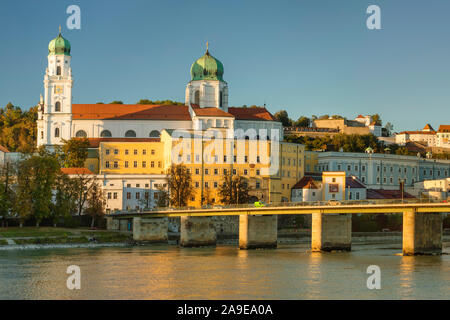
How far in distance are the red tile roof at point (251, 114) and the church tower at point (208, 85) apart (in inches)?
101

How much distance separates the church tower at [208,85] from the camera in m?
154

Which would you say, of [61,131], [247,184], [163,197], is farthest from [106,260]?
[61,131]

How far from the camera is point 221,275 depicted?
63.9m

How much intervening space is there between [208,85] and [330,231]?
7221 centimetres

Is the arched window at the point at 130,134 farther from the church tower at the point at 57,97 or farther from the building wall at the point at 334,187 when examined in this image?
the building wall at the point at 334,187

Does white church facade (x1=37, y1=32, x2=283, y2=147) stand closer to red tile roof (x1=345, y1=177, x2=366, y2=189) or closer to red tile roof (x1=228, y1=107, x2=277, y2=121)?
red tile roof (x1=228, y1=107, x2=277, y2=121)

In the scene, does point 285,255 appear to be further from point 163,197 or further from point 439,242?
point 163,197

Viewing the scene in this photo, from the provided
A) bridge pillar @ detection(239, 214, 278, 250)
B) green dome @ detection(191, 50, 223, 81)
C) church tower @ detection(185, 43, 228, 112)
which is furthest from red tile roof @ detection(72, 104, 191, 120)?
bridge pillar @ detection(239, 214, 278, 250)

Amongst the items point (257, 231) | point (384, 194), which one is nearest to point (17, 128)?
point (384, 194)

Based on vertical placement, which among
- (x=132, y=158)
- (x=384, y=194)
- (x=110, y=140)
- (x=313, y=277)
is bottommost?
(x=313, y=277)

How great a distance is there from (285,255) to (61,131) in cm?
7453

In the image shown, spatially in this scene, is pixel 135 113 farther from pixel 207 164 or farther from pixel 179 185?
pixel 179 185

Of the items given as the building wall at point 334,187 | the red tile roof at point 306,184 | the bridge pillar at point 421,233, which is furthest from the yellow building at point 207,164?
the bridge pillar at point 421,233

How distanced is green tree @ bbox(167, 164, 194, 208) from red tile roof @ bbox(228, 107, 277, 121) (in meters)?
30.6
